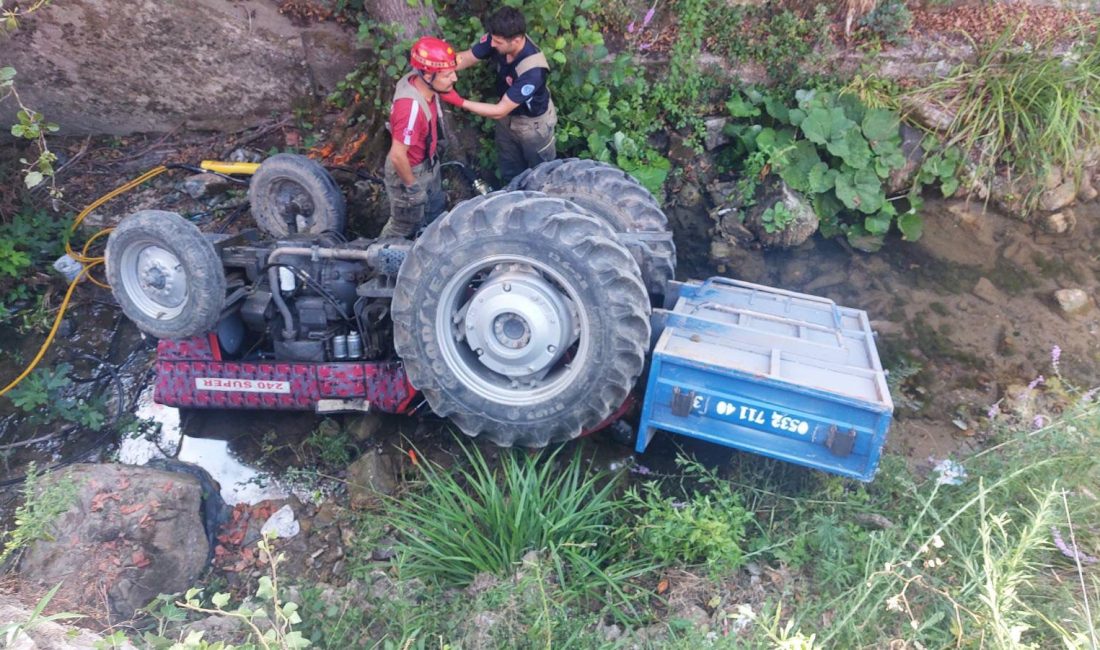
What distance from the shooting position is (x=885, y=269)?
207 inches

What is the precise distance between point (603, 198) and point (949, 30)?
3694 millimetres

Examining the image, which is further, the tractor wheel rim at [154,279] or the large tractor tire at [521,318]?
the tractor wheel rim at [154,279]

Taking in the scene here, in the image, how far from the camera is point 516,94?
462 cm

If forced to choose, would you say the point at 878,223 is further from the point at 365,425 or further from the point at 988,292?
the point at 365,425

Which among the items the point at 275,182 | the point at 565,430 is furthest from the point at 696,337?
the point at 275,182

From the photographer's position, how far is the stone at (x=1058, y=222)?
17.5ft

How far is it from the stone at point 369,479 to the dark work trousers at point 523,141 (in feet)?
7.95

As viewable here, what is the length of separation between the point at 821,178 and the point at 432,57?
312 cm

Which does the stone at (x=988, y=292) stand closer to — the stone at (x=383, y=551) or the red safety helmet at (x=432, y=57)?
the red safety helmet at (x=432, y=57)

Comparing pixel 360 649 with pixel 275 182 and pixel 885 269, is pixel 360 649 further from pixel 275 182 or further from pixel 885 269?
pixel 885 269

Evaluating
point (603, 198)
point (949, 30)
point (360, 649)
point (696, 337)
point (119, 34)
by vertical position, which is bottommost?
point (360, 649)

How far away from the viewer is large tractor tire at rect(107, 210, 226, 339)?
342 cm

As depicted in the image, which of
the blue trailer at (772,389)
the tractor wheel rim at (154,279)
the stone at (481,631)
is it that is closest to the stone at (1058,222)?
the blue trailer at (772,389)

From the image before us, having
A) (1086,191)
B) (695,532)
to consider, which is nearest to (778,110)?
(1086,191)
